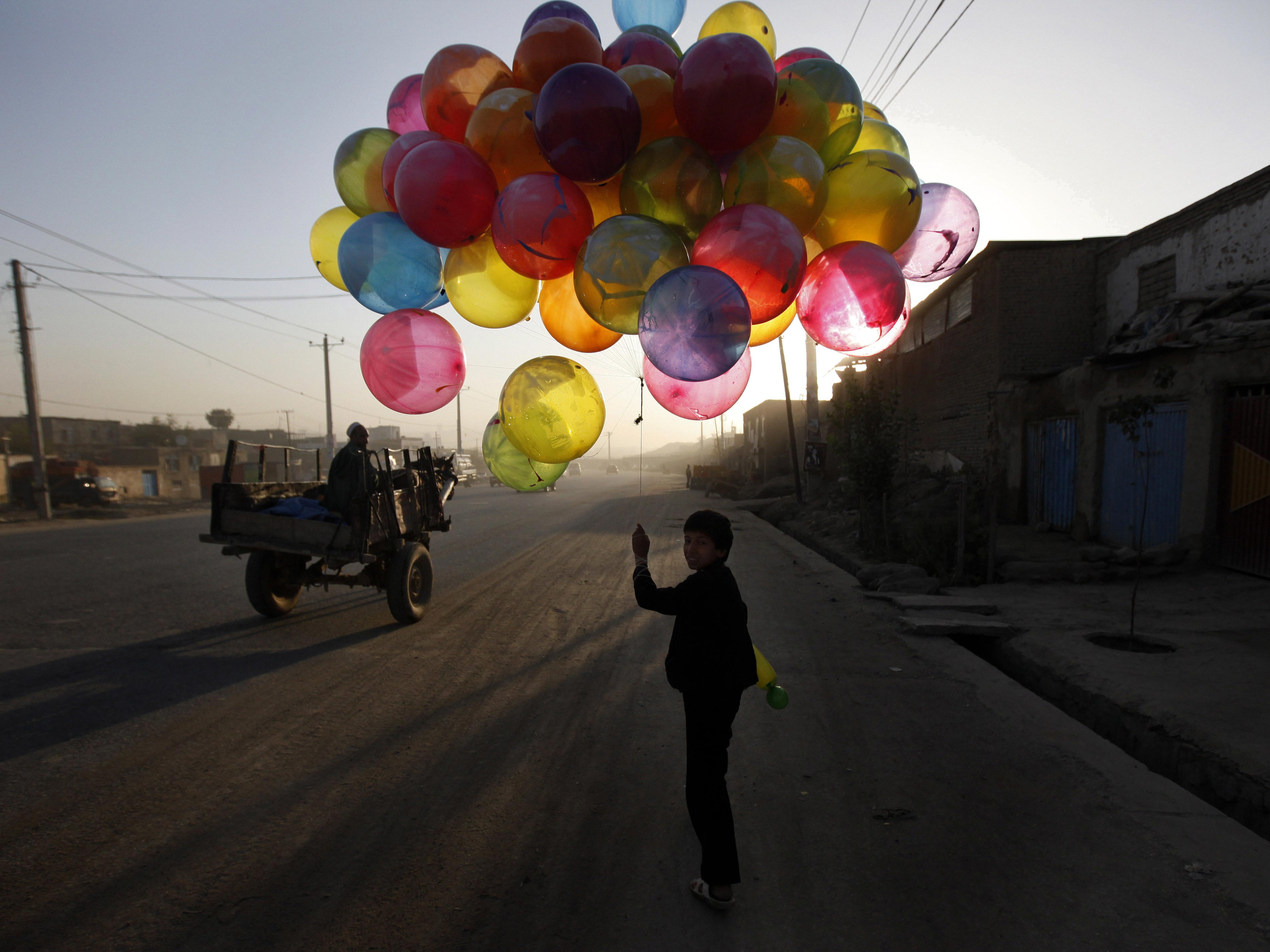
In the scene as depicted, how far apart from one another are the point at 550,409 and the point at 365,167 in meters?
1.62

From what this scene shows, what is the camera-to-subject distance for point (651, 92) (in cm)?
279

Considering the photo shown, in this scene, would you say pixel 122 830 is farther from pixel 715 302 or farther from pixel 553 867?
pixel 715 302

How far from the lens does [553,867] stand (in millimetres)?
2721

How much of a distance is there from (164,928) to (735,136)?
12.3 feet

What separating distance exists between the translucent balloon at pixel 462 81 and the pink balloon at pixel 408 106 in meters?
0.38

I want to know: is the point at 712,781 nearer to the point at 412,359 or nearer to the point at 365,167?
the point at 412,359

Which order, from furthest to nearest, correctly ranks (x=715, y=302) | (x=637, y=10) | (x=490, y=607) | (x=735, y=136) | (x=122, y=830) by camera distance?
1. (x=490, y=607)
2. (x=637, y=10)
3. (x=122, y=830)
4. (x=735, y=136)
5. (x=715, y=302)

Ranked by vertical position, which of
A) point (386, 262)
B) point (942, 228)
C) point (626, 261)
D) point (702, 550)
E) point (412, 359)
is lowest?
point (702, 550)

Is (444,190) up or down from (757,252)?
up

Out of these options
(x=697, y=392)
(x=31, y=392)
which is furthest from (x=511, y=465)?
(x=31, y=392)

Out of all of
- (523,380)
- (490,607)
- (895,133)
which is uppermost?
(895,133)

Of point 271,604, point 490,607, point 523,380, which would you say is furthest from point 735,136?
point 271,604

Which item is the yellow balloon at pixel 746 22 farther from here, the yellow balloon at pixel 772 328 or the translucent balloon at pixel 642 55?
the yellow balloon at pixel 772 328

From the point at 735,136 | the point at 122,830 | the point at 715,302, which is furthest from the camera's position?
the point at 122,830
